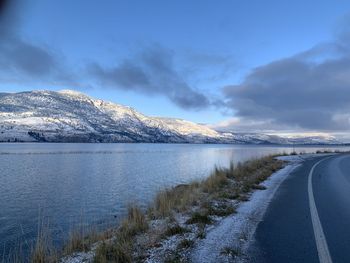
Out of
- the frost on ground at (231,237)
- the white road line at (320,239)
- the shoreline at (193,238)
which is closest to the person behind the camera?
the white road line at (320,239)

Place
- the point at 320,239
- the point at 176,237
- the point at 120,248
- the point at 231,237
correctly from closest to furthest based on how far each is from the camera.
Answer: the point at 120,248 < the point at 320,239 < the point at 231,237 < the point at 176,237

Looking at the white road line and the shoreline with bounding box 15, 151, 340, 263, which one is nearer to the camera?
the white road line

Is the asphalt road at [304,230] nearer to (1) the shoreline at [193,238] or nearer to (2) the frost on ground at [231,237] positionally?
(2) the frost on ground at [231,237]

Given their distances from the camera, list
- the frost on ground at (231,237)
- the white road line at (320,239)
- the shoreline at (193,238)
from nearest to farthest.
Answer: the white road line at (320,239) < the frost on ground at (231,237) < the shoreline at (193,238)

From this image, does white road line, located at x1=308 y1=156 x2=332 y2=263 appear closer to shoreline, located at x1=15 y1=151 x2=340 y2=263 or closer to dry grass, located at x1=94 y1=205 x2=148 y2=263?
shoreline, located at x1=15 y1=151 x2=340 y2=263

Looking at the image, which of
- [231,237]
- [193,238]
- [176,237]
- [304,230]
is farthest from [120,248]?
[304,230]

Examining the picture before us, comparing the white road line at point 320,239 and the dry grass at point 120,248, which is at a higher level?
the white road line at point 320,239

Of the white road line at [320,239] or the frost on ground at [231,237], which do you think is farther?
the frost on ground at [231,237]

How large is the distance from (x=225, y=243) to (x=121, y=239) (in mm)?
2526

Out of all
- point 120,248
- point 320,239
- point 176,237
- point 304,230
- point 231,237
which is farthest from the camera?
point 304,230

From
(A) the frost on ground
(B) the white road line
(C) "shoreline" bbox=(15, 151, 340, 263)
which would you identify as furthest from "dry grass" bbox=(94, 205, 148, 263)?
(B) the white road line

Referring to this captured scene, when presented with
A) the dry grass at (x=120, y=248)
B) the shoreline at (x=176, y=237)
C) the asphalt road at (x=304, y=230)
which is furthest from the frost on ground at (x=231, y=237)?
the dry grass at (x=120, y=248)

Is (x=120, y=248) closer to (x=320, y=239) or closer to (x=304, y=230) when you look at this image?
(x=320, y=239)

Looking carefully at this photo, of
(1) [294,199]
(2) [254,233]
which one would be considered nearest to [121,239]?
(2) [254,233]
